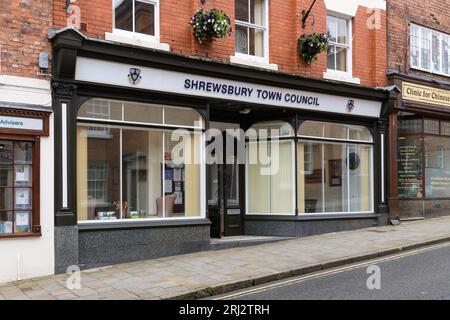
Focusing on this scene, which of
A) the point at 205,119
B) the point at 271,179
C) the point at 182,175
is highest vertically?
the point at 205,119

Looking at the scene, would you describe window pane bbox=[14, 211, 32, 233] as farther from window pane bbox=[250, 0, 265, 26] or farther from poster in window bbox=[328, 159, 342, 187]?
poster in window bbox=[328, 159, 342, 187]

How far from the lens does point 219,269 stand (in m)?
9.02

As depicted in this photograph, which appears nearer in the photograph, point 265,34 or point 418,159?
point 265,34

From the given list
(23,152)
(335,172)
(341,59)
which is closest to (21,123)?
(23,152)

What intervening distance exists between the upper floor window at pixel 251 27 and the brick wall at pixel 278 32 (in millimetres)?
188

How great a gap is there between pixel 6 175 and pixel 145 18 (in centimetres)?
419

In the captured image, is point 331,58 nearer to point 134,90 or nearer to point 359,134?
point 359,134

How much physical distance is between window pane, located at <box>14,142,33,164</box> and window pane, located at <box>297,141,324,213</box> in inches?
252

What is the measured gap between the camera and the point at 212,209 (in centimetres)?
1226

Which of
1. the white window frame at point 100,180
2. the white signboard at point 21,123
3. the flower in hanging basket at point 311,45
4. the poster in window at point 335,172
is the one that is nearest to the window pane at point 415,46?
the flower in hanging basket at point 311,45

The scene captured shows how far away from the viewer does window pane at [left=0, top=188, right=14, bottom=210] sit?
28.6 feet

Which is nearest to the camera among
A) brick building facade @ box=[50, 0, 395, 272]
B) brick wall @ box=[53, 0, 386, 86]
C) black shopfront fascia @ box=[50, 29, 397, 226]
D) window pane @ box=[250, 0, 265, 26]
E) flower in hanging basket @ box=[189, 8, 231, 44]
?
black shopfront fascia @ box=[50, 29, 397, 226]

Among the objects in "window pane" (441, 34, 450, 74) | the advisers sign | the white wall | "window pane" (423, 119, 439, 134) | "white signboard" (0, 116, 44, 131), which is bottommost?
the white wall

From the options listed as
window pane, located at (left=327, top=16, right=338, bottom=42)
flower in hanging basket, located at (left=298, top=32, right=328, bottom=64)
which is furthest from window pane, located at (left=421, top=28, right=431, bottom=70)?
flower in hanging basket, located at (left=298, top=32, right=328, bottom=64)
